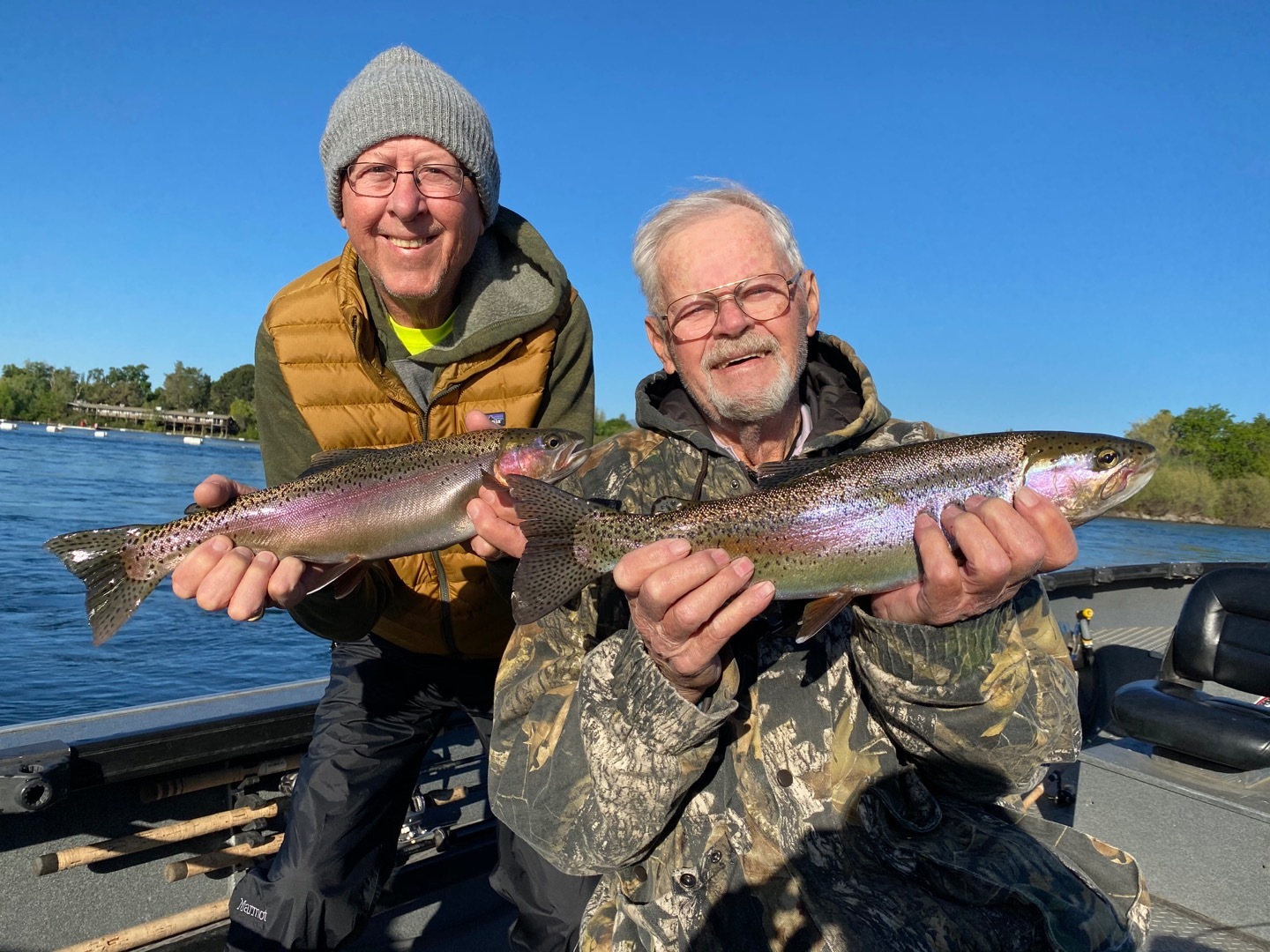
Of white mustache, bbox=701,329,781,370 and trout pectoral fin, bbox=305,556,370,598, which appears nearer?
white mustache, bbox=701,329,781,370

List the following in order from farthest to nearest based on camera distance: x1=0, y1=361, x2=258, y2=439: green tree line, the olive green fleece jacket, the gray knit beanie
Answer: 1. x1=0, y1=361, x2=258, y2=439: green tree line
2. the olive green fleece jacket
3. the gray knit beanie

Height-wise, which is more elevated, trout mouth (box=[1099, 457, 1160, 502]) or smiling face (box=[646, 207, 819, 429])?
smiling face (box=[646, 207, 819, 429])

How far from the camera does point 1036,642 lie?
2.71 m

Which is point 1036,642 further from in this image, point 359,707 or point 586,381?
point 359,707

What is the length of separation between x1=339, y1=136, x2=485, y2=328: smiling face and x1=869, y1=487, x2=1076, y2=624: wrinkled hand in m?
2.24

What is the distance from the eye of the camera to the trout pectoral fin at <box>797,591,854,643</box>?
2.53 metres

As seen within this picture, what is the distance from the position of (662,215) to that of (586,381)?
1.17 m

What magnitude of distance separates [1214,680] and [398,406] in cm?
626

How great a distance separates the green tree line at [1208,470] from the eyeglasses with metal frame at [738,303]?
1771 inches

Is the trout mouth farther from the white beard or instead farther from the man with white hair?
the white beard

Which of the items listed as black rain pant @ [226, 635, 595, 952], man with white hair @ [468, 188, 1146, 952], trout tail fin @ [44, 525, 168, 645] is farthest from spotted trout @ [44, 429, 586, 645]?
man with white hair @ [468, 188, 1146, 952]

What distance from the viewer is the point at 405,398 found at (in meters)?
3.78

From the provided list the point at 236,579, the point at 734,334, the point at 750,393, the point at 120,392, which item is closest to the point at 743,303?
the point at 734,334

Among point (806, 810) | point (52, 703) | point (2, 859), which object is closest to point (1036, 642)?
point (806, 810)
